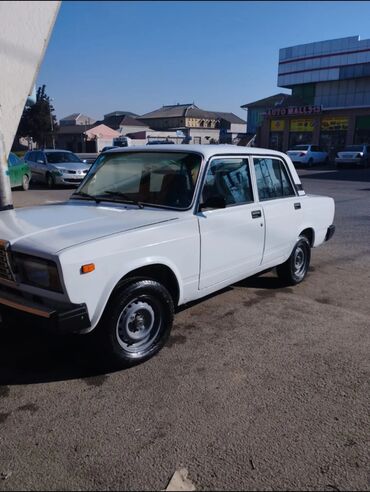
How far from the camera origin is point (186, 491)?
2.27 metres

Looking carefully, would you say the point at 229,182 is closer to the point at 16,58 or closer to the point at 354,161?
the point at 16,58

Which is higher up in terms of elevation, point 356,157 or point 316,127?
point 316,127

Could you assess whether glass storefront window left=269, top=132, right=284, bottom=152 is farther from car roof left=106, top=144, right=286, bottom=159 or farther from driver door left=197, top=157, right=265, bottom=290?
driver door left=197, top=157, right=265, bottom=290

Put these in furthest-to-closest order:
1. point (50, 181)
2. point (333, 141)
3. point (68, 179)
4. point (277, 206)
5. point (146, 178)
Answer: point (333, 141) < point (50, 181) < point (68, 179) < point (277, 206) < point (146, 178)

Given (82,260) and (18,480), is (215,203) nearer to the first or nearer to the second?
(82,260)

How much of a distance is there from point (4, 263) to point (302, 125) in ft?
140

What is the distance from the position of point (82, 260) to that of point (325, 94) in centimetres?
4700

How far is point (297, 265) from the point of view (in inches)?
223

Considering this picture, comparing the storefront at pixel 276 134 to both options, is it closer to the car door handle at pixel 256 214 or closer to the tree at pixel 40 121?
the tree at pixel 40 121

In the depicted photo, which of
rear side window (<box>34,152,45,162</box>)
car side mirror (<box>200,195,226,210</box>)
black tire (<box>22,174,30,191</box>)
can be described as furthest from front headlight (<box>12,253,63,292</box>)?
rear side window (<box>34,152,45,162</box>)

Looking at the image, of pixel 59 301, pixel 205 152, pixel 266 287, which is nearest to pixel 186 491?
pixel 59 301

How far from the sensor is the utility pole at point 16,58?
3.78 m

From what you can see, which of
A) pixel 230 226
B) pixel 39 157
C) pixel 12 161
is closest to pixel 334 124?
pixel 39 157

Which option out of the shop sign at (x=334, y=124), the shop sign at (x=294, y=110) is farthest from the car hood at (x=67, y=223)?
the shop sign at (x=294, y=110)
